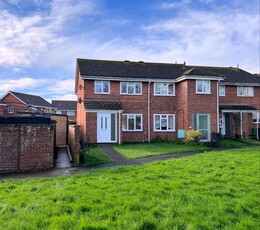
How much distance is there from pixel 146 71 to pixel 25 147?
585 inches

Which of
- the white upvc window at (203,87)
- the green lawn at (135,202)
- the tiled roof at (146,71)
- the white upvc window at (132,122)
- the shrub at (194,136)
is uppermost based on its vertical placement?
the tiled roof at (146,71)

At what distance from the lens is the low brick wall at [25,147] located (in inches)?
355

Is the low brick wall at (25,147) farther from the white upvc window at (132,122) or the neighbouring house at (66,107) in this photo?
the neighbouring house at (66,107)

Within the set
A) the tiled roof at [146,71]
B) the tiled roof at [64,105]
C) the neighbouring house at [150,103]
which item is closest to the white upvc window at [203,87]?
the neighbouring house at [150,103]

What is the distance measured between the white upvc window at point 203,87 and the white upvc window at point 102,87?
7253 millimetres

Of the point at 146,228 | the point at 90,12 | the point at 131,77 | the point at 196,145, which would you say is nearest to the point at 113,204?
the point at 146,228

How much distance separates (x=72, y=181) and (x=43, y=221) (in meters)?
2.79

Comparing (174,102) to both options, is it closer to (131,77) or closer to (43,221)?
(131,77)

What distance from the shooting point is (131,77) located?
20.4 metres

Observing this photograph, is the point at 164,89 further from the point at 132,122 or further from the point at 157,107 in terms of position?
the point at 132,122

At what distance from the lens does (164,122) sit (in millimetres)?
21172

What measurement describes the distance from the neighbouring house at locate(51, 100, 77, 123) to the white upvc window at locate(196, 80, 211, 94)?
4485 cm

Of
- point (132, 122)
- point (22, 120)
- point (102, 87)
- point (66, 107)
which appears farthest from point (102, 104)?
point (66, 107)

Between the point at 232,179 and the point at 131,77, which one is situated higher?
the point at 131,77
